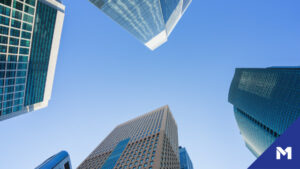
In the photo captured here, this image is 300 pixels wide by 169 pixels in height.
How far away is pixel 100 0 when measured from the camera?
58.8m

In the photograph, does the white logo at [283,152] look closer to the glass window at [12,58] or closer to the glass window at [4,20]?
the glass window at [4,20]

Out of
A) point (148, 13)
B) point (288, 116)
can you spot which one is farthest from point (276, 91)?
point (148, 13)

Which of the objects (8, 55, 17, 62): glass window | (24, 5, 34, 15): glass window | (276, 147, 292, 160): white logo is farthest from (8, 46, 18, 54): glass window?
(276, 147, 292, 160): white logo

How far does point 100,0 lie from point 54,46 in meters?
26.5

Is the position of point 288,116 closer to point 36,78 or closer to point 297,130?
point 297,130

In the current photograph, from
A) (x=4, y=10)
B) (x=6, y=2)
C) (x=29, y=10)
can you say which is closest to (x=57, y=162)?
(x=4, y=10)

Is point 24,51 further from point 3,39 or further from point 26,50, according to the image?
point 3,39

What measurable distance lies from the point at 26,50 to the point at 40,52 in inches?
242

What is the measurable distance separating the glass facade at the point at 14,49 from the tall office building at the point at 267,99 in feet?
420

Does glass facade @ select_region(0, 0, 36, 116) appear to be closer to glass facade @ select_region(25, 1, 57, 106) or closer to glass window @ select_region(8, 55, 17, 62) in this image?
glass window @ select_region(8, 55, 17, 62)

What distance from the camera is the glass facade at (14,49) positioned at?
42.0m

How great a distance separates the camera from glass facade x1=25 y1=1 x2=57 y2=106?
51.6 metres

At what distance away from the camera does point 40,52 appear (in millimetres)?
57531

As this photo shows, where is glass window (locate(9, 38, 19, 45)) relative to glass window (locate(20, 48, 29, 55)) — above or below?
above
